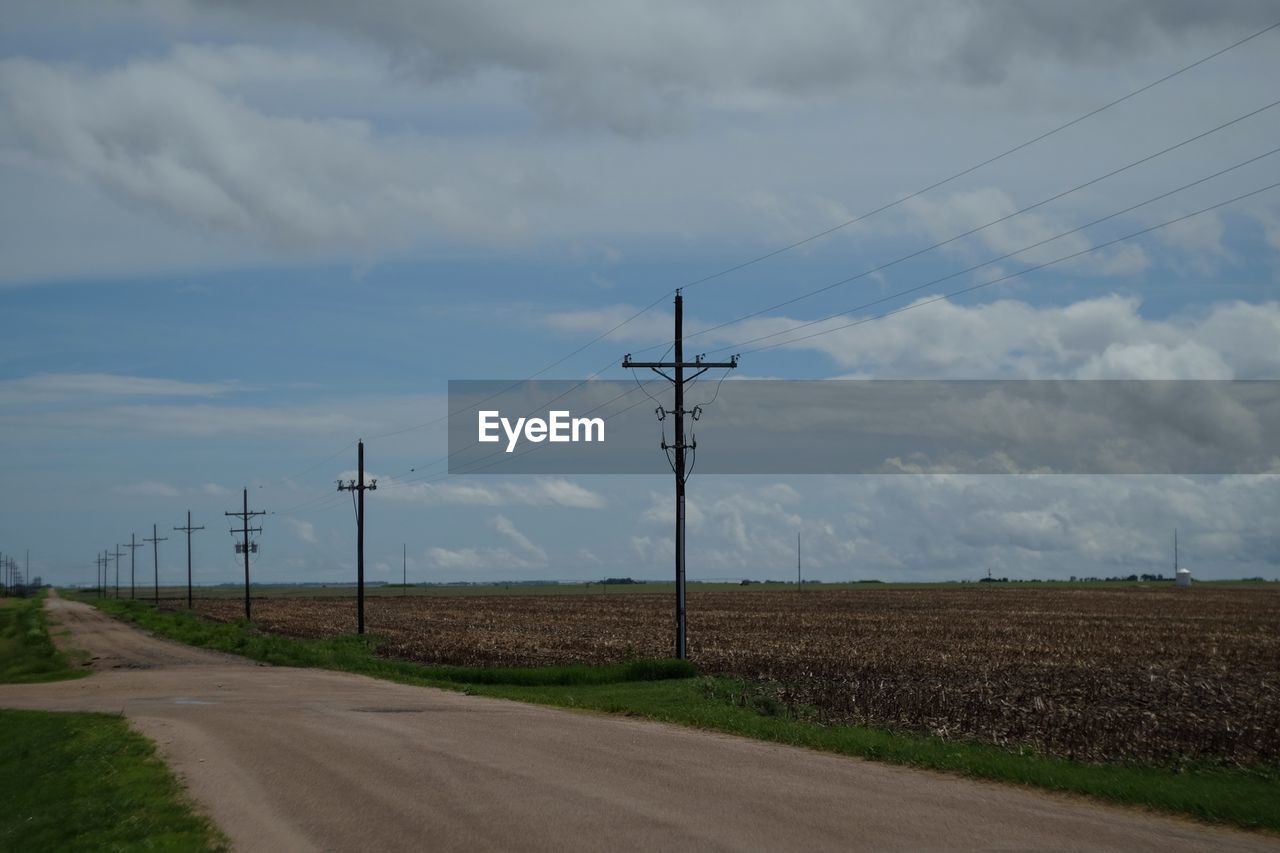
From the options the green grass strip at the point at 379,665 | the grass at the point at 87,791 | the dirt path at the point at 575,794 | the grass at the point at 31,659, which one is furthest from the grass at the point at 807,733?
the grass at the point at 87,791

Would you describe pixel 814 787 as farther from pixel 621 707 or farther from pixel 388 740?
pixel 621 707

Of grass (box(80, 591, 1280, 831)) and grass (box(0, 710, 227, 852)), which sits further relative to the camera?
grass (box(80, 591, 1280, 831))

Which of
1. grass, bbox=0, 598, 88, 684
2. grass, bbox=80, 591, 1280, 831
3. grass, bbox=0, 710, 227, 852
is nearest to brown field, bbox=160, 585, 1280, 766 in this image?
grass, bbox=80, 591, 1280, 831

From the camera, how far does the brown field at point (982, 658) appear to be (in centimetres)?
1923

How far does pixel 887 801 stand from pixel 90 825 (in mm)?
9285

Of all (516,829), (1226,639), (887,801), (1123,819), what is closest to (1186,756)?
(1123,819)

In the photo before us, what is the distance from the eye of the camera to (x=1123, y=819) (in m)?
13.2

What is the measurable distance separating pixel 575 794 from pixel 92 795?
6.80 meters

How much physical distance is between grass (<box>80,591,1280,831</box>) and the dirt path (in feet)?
2.08

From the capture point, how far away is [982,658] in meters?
40.3

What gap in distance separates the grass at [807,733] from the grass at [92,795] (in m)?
9.52

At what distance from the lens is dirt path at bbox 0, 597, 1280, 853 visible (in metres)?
12.1

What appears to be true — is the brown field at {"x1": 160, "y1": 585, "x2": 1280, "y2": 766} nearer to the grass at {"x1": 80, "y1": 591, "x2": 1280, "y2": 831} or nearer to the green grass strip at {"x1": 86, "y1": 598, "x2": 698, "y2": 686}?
the grass at {"x1": 80, "y1": 591, "x2": 1280, "y2": 831}

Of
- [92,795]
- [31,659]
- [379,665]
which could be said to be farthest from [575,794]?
[31,659]
